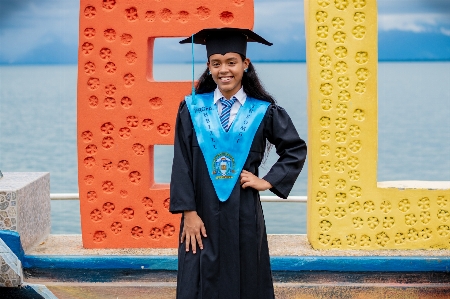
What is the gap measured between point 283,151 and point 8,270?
2.06 meters

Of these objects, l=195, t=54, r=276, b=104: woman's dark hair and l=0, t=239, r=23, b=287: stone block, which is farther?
l=0, t=239, r=23, b=287: stone block

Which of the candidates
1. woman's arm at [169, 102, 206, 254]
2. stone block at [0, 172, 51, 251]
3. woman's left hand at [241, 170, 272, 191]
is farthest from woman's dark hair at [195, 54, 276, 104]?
stone block at [0, 172, 51, 251]

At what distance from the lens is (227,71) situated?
3.83 metres

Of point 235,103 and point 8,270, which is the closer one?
point 235,103

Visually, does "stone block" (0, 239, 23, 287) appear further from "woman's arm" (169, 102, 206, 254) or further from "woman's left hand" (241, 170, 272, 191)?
"woman's left hand" (241, 170, 272, 191)

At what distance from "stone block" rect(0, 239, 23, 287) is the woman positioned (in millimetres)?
1586

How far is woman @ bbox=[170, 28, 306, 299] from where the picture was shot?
149 inches

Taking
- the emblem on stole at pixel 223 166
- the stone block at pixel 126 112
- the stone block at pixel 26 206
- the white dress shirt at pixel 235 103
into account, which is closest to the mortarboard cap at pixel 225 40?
the white dress shirt at pixel 235 103

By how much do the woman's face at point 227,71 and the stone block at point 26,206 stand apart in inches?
73.9

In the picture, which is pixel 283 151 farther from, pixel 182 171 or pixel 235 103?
pixel 182 171

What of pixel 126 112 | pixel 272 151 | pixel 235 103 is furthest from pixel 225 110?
pixel 272 151

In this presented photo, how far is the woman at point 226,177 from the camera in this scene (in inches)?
149

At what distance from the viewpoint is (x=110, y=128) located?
5.38 metres

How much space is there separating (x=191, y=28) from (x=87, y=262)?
1623 mm
